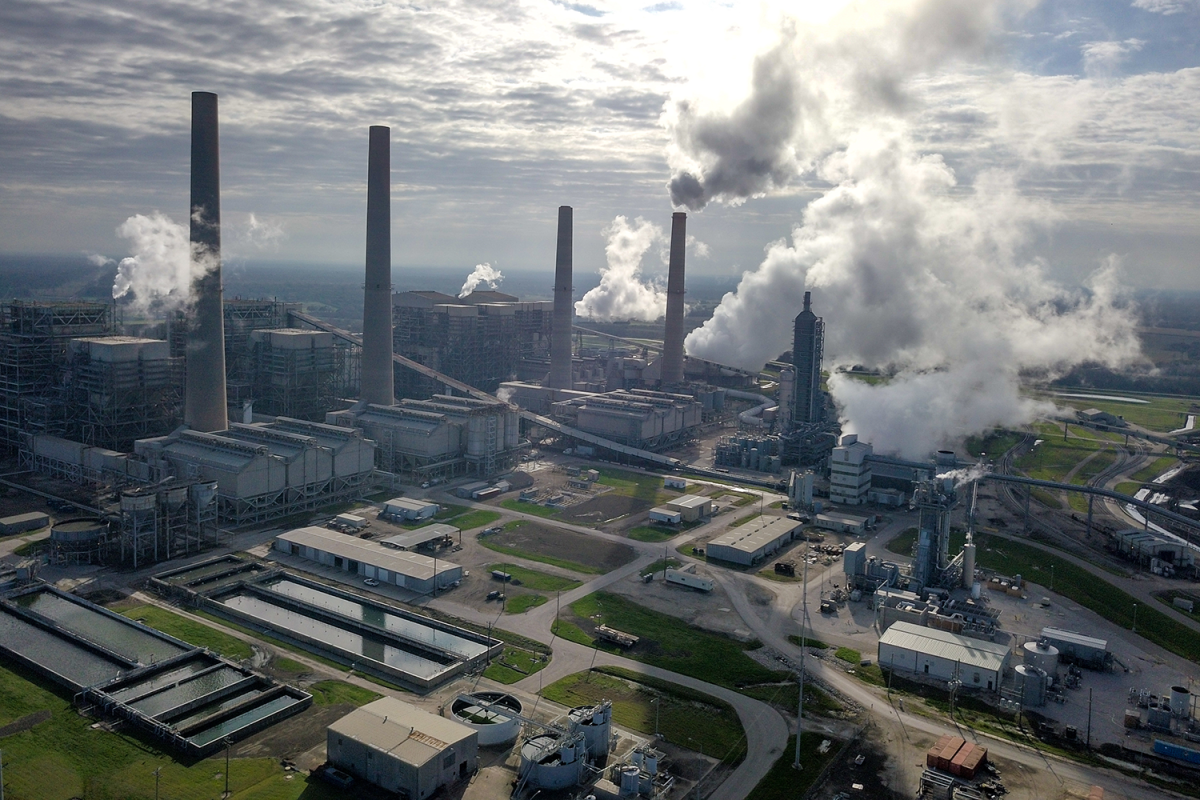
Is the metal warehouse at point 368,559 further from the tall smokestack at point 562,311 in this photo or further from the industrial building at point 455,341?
the tall smokestack at point 562,311

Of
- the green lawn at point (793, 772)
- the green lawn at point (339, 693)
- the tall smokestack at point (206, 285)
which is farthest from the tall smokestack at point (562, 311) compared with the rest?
the green lawn at point (793, 772)

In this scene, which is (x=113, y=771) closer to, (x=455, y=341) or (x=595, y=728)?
(x=595, y=728)

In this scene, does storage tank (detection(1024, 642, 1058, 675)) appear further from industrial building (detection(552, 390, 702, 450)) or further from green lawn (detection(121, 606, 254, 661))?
industrial building (detection(552, 390, 702, 450))

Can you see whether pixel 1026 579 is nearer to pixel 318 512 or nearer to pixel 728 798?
pixel 728 798

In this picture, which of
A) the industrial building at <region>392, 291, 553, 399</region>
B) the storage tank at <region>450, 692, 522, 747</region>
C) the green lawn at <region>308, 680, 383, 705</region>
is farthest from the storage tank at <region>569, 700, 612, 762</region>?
the industrial building at <region>392, 291, 553, 399</region>

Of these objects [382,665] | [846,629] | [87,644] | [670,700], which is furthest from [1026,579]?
[87,644]

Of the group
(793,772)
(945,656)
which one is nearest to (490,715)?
(793,772)
